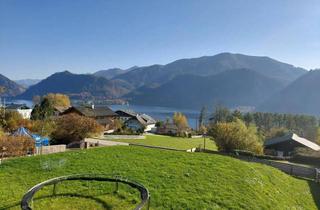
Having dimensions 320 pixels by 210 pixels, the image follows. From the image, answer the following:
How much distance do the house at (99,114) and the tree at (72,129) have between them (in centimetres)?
2370

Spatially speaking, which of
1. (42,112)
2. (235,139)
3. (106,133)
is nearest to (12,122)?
(42,112)

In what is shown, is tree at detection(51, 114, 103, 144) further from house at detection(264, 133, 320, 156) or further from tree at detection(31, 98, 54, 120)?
house at detection(264, 133, 320, 156)

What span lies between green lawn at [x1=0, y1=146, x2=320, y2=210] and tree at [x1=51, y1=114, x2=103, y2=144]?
1884 centimetres

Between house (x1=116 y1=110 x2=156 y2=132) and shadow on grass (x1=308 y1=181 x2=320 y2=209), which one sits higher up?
house (x1=116 y1=110 x2=156 y2=132)

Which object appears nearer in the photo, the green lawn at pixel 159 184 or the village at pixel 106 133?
the green lawn at pixel 159 184

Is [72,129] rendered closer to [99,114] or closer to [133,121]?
[99,114]

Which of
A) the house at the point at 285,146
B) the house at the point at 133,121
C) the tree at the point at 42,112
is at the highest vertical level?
the tree at the point at 42,112

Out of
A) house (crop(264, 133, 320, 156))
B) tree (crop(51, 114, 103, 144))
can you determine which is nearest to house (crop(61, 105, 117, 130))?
tree (crop(51, 114, 103, 144))

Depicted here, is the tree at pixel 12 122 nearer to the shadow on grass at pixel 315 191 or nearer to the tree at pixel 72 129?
the tree at pixel 72 129

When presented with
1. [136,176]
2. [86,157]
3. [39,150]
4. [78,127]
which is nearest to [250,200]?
[136,176]

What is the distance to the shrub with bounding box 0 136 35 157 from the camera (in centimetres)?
2331

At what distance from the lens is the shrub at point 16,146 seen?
23312 mm

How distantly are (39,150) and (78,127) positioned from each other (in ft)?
38.1

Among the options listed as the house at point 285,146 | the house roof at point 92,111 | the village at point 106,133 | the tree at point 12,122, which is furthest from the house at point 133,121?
the house at point 285,146
